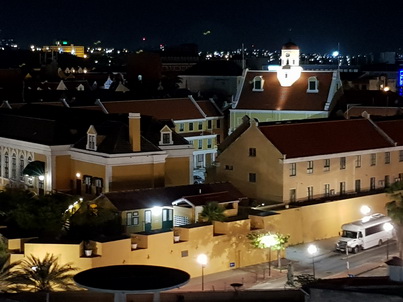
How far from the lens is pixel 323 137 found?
50.0m

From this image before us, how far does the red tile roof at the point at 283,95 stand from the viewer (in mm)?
66438

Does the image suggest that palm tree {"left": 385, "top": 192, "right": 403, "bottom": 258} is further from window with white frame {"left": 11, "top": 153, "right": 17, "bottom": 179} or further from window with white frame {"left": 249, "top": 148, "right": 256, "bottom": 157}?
window with white frame {"left": 11, "top": 153, "right": 17, "bottom": 179}

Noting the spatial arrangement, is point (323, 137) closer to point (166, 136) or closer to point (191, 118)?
point (166, 136)

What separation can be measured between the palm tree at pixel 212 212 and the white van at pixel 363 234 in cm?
526

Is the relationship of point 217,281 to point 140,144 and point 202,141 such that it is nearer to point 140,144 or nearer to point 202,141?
point 140,144

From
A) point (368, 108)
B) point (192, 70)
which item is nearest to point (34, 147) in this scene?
point (368, 108)

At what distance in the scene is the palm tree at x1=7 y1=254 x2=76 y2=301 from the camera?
3328 cm

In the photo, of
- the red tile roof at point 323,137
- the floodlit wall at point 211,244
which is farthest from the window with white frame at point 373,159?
the floodlit wall at point 211,244

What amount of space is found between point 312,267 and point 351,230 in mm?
3531

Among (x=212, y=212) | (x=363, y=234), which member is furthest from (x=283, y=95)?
(x=212, y=212)

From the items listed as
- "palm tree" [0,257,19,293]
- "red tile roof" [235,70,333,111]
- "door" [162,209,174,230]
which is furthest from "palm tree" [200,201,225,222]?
"red tile roof" [235,70,333,111]

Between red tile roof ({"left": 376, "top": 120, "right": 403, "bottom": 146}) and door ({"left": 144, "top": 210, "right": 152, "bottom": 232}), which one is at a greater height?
red tile roof ({"left": 376, "top": 120, "right": 403, "bottom": 146})

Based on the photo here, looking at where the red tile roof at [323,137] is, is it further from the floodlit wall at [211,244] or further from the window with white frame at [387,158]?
the floodlit wall at [211,244]

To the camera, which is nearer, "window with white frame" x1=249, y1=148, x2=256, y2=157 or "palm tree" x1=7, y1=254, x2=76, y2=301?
"palm tree" x1=7, y1=254, x2=76, y2=301
